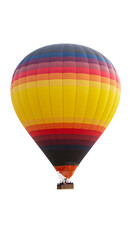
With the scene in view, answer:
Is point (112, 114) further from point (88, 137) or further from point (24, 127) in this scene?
point (24, 127)

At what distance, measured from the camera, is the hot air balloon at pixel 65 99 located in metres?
21.4

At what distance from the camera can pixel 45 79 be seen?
70.4 ft

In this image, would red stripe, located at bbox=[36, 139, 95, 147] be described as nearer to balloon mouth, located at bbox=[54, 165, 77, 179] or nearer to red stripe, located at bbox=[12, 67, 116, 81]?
balloon mouth, located at bbox=[54, 165, 77, 179]

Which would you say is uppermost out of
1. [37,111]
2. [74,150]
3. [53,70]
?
[53,70]

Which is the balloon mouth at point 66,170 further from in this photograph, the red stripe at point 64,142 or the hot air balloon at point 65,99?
the red stripe at point 64,142

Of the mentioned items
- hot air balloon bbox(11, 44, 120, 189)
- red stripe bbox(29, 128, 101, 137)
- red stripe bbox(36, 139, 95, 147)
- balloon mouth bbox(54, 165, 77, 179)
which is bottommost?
balloon mouth bbox(54, 165, 77, 179)

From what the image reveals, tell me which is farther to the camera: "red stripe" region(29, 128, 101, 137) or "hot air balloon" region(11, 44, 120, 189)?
"red stripe" region(29, 128, 101, 137)

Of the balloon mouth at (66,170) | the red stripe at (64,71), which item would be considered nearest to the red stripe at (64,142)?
the balloon mouth at (66,170)

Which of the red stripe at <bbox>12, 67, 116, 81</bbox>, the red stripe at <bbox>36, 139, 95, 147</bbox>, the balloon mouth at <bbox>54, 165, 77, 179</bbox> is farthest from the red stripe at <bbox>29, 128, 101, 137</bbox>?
the red stripe at <bbox>12, 67, 116, 81</bbox>

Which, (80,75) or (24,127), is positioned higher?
(80,75)

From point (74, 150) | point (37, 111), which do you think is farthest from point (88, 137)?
point (37, 111)

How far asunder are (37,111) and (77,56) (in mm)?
2572

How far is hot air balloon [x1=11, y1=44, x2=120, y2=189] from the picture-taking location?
21.4 metres

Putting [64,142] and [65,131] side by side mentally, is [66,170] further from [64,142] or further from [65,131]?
[65,131]
